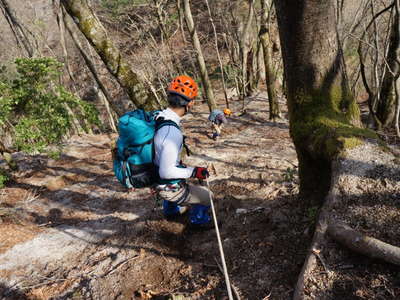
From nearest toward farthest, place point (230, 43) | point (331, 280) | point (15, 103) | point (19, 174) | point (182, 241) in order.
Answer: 1. point (331, 280)
2. point (182, 241)
3. point (15, 103)
4. point (19, 174)
5. point (230, 43)

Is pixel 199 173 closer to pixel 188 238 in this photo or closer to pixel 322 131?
pixel 188 238

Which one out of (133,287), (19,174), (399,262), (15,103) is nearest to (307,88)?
(399,262)

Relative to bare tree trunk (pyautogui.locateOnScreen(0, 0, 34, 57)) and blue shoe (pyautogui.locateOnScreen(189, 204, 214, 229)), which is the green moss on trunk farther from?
bare tree trunk (pyautogui.locateOnScreen(0, 0, 34, 57))

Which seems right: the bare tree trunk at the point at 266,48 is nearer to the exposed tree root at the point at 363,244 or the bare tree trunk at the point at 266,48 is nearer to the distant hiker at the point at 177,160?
the distant hiker at the point at 177,160

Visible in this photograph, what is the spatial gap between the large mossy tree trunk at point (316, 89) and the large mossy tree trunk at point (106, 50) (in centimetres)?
332

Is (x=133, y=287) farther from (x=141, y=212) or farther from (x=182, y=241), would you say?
(x=141, y=212)

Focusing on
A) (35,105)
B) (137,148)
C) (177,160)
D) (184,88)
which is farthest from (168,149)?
(35,105)

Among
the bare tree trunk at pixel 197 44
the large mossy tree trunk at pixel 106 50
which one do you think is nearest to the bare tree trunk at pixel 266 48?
the bare tree trunk at pixel 197 44

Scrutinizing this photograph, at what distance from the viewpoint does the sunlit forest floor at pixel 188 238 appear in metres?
2.24

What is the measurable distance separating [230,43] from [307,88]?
18231 mm

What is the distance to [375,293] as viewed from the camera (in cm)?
188

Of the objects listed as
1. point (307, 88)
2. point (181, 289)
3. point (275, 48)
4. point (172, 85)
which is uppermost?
point (275, 48)

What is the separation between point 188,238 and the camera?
411 cm

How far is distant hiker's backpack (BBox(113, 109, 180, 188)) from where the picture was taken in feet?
10.7
